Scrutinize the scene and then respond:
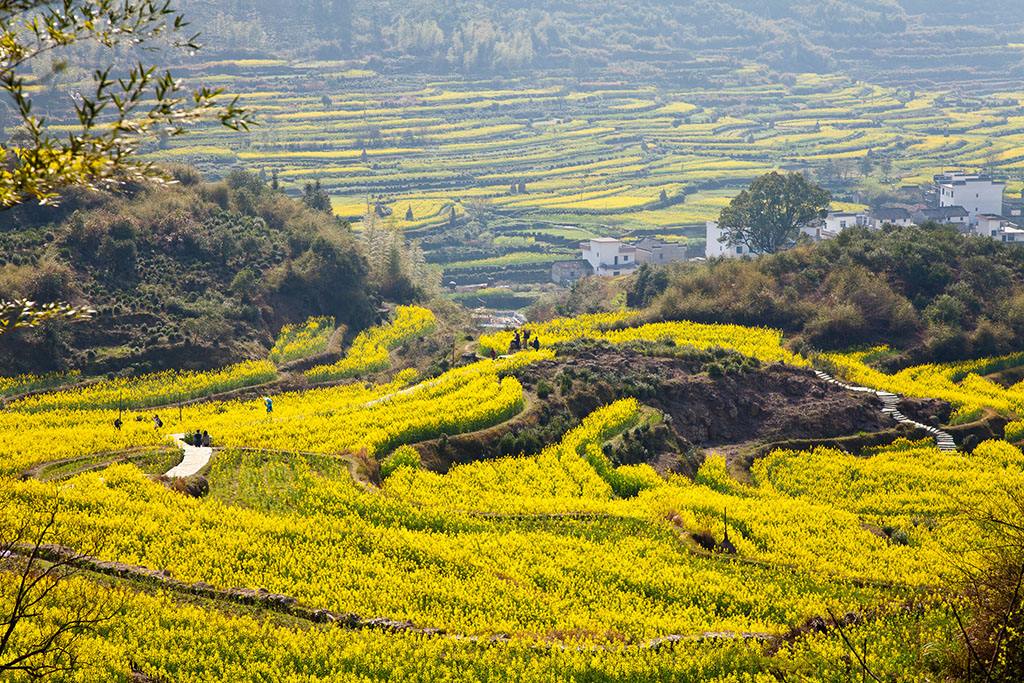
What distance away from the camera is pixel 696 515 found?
113 ft

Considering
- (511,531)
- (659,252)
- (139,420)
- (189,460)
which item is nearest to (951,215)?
(659,252)

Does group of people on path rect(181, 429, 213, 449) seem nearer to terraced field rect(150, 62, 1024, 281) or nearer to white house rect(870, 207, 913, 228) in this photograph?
terraced field rect(150, 62, 1024, 281)

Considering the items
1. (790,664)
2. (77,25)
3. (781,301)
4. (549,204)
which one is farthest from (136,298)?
(549,204)

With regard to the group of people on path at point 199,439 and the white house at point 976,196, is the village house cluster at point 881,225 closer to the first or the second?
the white house at point 976,196

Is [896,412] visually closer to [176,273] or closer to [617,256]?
[176,273]

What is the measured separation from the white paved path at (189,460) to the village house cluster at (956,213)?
241ft

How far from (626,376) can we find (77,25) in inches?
1430

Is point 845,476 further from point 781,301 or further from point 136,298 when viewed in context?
point 136,298

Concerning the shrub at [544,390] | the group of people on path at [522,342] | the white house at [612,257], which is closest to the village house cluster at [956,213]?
the white house at [612,257]

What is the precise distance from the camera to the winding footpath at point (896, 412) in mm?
44031

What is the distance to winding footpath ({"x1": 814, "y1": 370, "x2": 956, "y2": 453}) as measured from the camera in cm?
4403

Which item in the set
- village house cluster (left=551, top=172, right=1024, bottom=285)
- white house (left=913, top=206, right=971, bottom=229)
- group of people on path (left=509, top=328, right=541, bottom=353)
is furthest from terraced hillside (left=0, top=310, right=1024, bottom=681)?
white house (left=913, top=206, right=971, bottom=229)

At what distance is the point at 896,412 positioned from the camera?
46.3 metres

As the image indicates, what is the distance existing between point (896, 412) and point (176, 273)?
1503 inches
